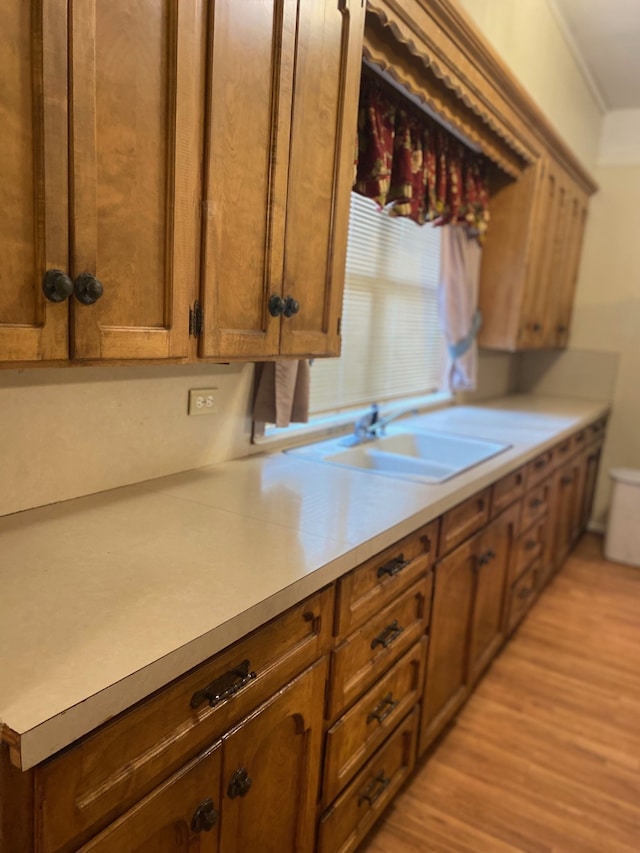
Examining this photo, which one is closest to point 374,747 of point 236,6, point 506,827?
point 506,827

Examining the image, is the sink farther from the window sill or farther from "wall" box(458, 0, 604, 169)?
"wall" box(458, 0, 604, 169)

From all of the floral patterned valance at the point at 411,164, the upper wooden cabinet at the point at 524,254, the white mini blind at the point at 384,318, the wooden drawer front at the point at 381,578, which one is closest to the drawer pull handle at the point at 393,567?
the wooden drawer front at the point at 381,578

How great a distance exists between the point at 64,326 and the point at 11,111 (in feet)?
1.02

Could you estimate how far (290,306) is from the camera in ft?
4.81

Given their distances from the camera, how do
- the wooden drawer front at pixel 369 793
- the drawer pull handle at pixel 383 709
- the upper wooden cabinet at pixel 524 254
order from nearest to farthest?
the wooden drawer front at pixel 369 793 → the drawer pull handle at pixel 383 709 → the upper wooden cabinet at pixel 524 254

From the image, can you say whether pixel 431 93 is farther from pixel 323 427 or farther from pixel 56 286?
pixel 56 286

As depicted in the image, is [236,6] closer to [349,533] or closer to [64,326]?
[64,326]

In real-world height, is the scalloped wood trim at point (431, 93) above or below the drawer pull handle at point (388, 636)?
above

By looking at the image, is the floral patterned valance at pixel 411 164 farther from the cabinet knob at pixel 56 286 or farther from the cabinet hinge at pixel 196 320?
the cabinet knob at pixel 56 286

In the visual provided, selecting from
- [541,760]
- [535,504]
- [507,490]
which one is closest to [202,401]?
[507,490]

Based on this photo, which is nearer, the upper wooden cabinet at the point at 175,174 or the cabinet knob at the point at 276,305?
the upper wooden cabinet at the point at 175,174

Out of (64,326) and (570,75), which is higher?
(570,75)

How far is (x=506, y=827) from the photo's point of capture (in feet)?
5.85

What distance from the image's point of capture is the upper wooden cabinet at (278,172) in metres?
1.22
